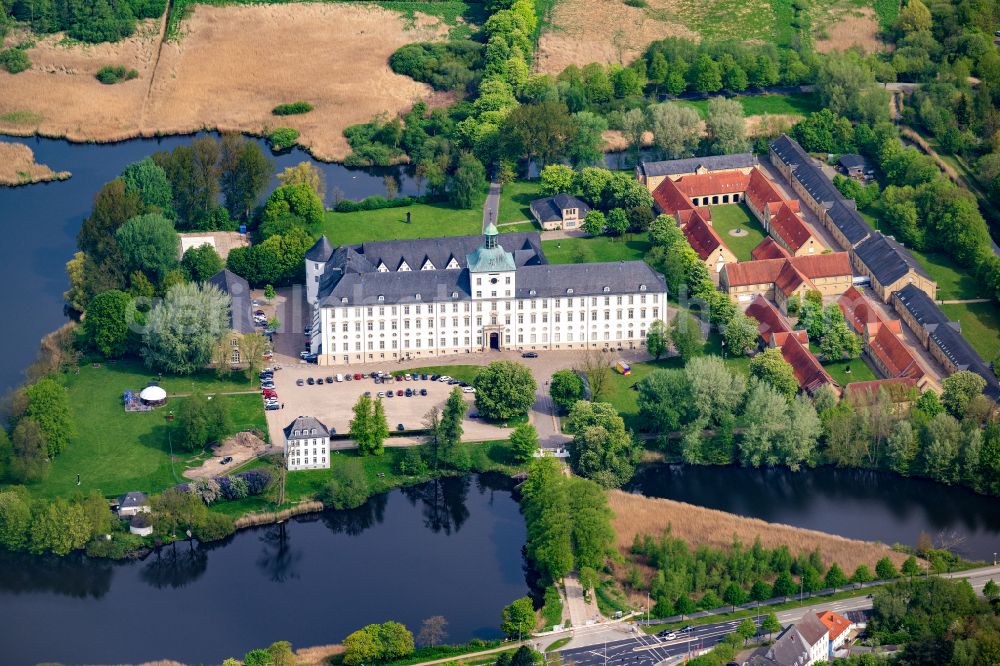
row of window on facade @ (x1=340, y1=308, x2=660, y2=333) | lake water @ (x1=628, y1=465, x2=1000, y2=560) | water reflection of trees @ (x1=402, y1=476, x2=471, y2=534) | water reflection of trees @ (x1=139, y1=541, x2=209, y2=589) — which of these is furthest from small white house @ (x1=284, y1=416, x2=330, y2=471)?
lake water @ (x1=628, y1=465, x2=1000, y2=560)

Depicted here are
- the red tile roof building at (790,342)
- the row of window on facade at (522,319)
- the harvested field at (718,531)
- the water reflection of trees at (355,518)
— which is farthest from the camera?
the row of window on facade at (522,319)

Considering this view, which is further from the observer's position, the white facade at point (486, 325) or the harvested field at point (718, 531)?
the white facade at point (486, 325)

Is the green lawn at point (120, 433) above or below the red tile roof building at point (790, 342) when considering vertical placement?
below

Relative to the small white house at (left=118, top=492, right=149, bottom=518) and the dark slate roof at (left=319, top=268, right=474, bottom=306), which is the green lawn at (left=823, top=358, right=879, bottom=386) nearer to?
the dark slate roof at (left=319, top=268, right=474, bottom=306)

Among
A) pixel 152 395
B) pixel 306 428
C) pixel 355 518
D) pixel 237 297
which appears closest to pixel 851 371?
pixel 355 518

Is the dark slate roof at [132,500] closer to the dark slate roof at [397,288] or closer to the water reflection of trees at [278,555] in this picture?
the water reflection of trees at [278,555]

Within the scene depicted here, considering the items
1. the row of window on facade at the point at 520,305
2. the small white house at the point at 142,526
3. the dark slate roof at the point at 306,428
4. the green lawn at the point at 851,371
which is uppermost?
the row of window on facade at the point at 520,305

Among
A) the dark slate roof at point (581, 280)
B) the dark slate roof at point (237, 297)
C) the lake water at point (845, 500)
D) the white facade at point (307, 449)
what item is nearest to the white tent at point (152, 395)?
the dark slate roof at point (237, 297)
